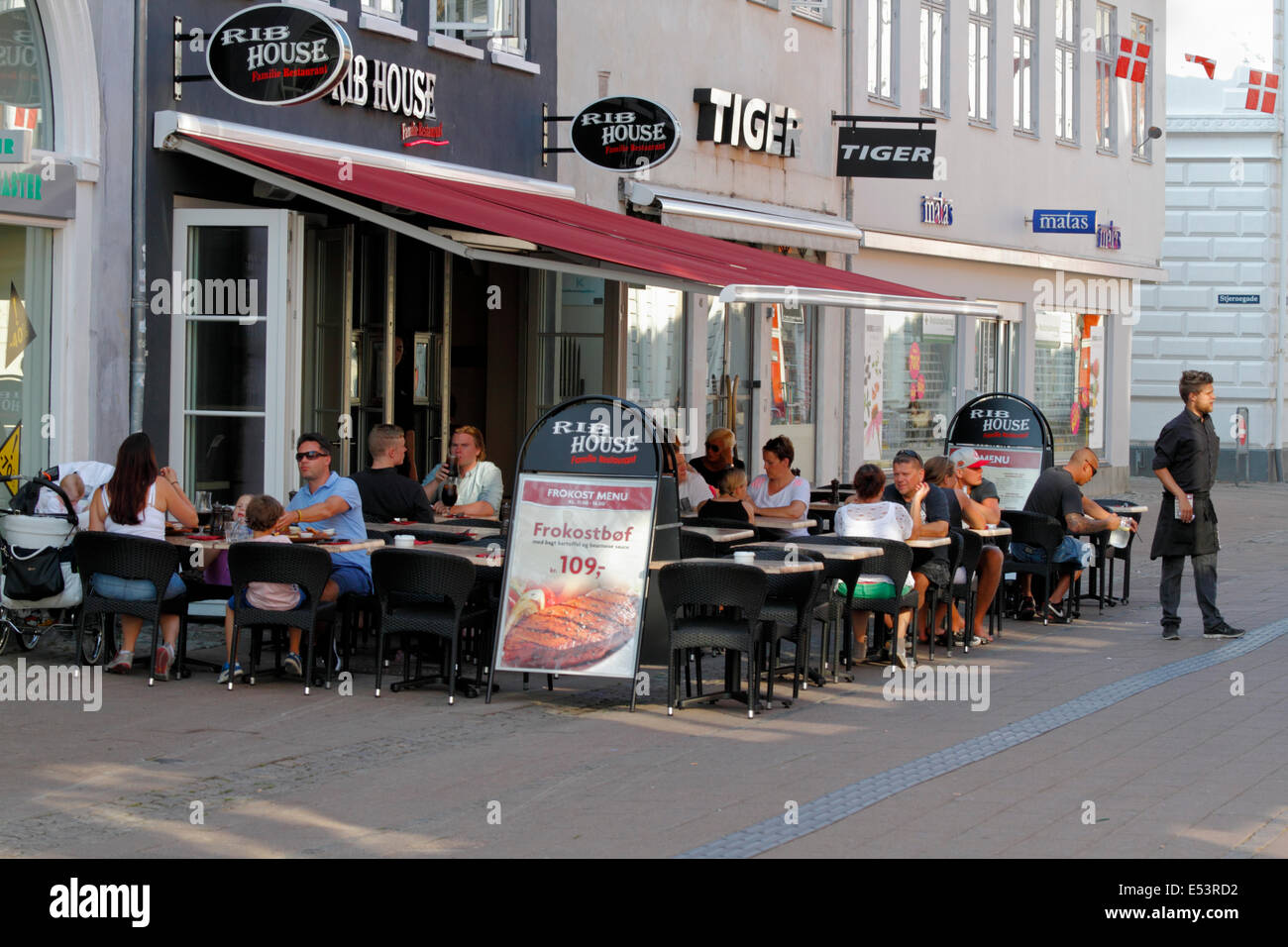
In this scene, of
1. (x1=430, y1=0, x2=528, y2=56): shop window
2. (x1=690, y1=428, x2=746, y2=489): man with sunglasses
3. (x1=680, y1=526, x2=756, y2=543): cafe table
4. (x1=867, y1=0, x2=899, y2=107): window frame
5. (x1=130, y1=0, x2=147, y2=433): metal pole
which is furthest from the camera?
(x1=867, y1=0, x2=899, y2=107): window frame

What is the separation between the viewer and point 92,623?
1102 centimetres

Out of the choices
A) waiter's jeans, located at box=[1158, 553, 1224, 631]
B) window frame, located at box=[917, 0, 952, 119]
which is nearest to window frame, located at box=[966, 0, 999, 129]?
window frame, located at box=[917, 0, 952, 119]

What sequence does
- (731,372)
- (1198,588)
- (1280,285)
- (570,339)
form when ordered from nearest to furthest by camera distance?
(1198,588) → (570,339) → (731,372) → (1280,285)

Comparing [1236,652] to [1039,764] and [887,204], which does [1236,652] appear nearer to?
[1039,764]

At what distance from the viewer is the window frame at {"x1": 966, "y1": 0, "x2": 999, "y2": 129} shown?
934 inches

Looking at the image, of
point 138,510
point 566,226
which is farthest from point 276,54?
point 138,510

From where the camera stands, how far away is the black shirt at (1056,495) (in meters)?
13.6

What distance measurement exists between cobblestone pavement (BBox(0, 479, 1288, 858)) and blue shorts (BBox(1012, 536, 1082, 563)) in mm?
2458

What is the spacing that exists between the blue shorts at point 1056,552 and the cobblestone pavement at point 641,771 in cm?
246

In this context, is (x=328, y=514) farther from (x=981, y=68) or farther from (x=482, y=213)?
(x=981, y=68)

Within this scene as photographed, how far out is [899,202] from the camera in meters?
22.2

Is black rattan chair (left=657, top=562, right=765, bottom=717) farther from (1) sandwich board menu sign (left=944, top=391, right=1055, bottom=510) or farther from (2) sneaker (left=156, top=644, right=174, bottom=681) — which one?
(1) sandwich board menu sign (left=944, top=391, right=1055, bottom=510)

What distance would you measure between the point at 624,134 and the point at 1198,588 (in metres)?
5.80

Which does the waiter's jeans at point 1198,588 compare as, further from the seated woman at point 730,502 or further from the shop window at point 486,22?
the shop window at point 486,22
